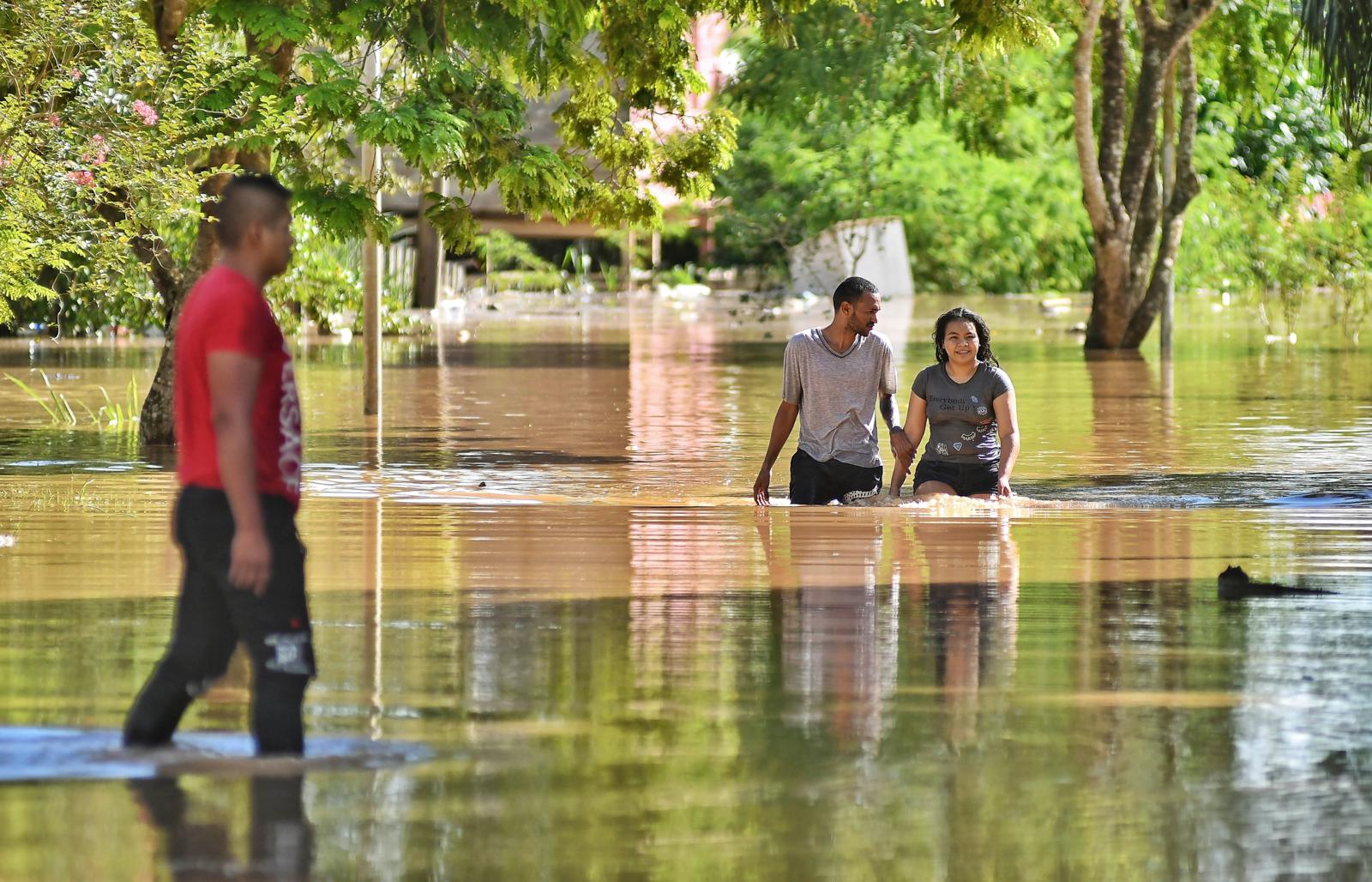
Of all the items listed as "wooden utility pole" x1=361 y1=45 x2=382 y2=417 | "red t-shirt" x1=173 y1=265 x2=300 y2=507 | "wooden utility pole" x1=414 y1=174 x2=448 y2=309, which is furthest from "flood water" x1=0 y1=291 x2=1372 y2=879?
"wooden utility pole" x1=414 y1=174 x2=448 y2=309

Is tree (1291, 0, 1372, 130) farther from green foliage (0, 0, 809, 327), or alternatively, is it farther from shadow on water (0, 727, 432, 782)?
shadow on water (0, 727, 432, 782)

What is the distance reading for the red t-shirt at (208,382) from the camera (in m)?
5.65

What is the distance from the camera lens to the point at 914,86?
1228 inches

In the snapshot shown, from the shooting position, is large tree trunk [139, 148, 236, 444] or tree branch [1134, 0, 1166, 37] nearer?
large tree trunk [139, 148, 236, 444]

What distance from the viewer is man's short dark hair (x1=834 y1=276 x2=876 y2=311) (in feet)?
38.1

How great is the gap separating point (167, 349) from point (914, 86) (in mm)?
17793

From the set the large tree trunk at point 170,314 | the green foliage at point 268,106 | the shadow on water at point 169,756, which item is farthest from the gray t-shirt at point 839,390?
the shadow on water at point 169,756

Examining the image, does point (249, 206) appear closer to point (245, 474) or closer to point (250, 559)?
point (245, 474)

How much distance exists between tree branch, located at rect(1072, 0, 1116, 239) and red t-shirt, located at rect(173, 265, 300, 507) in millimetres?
19643

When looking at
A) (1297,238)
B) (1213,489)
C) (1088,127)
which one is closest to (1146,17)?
(1088,127)

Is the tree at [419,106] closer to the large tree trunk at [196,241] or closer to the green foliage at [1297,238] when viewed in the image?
the large tree trunk at [196,241]

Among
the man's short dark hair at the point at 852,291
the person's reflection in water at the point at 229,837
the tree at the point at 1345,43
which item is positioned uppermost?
the tree at the point at 1345,43

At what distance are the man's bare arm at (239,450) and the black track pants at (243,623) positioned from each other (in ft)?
0.37

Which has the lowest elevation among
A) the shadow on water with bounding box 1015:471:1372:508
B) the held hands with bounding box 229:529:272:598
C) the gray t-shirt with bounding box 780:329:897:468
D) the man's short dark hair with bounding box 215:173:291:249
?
the shadow on water with bounding box 1015:471:1372:508
